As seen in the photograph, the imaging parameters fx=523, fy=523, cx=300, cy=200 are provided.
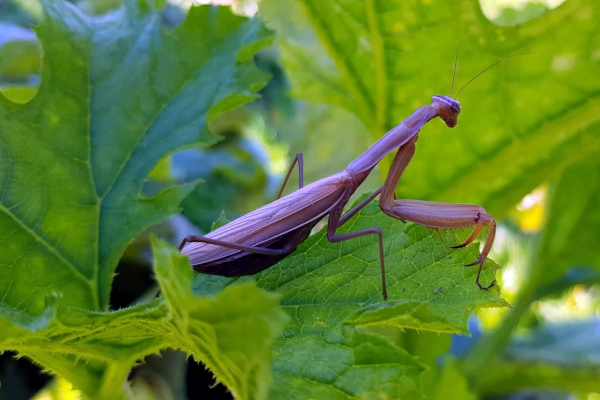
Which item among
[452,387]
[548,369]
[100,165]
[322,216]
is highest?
[100,165]

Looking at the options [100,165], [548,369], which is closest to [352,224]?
[100,165]

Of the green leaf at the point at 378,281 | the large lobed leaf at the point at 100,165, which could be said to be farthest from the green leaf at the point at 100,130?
the green leaf at the point at 378,281

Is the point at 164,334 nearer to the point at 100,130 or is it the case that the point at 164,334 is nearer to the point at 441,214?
the point at 100,130

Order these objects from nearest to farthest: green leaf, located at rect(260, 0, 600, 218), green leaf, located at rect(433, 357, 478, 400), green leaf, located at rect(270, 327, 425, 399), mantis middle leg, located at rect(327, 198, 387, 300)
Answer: green leaf, located at rect(270, 327, 425, 399) → mantis middle leg, located at rect(327, 198, 387, 300) → green leaf, located at rect(433, 357, 478, 400) → green leaf, located at rect(260, 0, 600, 218)

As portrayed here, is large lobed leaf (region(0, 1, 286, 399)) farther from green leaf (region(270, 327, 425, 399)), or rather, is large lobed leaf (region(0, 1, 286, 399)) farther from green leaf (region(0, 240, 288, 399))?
green leaf (region(270, 327, 425, 399))

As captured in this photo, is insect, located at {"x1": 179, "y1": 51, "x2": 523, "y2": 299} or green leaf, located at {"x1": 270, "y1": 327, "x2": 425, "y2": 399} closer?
green leaf, located at {"x1": 270, "y1": 327, "x2": 425, "y2": 399}

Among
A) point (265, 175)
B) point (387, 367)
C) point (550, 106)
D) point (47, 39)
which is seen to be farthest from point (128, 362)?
point (265, 175)

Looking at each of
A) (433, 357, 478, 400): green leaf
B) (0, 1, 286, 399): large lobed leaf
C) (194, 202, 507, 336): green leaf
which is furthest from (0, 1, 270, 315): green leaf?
(433, 357, 478, 400): green leaf

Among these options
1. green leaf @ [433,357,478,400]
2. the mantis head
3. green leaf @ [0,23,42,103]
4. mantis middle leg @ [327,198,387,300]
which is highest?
green leaf @ [0,23,42,103]
